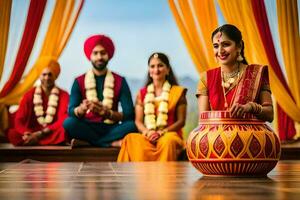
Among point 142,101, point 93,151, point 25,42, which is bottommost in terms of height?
point 93,151

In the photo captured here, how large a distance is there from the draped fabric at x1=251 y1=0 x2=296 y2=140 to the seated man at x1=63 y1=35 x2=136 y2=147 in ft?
4.49

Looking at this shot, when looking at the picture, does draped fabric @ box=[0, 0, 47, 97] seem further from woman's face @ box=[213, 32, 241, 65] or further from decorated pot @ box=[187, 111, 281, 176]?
decorated pot @ box=[187, 111, 281, 176]

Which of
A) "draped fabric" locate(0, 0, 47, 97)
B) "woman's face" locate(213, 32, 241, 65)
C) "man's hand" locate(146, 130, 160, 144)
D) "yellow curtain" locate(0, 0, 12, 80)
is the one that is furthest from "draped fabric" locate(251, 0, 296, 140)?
"woman's face" locate(213, 32, 241, 65)

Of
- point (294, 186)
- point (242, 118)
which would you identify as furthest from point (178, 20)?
point (294, 186)

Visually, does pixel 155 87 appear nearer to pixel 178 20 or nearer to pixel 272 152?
pixel 178 20

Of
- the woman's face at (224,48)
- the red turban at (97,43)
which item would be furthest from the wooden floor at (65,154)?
the woman's face at (224,48)

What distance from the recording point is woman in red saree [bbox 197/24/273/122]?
252 cm

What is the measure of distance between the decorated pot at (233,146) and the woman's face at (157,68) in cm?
304

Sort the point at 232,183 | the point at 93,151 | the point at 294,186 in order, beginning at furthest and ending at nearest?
the point at 93,151, the point at 232,183, the point at 294,186

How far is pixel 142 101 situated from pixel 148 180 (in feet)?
10.7

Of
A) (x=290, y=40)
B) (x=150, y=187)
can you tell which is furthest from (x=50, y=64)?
(x=150, y=187)

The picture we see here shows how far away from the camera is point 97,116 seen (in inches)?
221

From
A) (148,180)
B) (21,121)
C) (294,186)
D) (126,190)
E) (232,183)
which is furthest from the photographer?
(21,121)

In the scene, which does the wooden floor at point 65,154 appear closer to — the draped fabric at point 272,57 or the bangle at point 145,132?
the bangle at point 145,132
